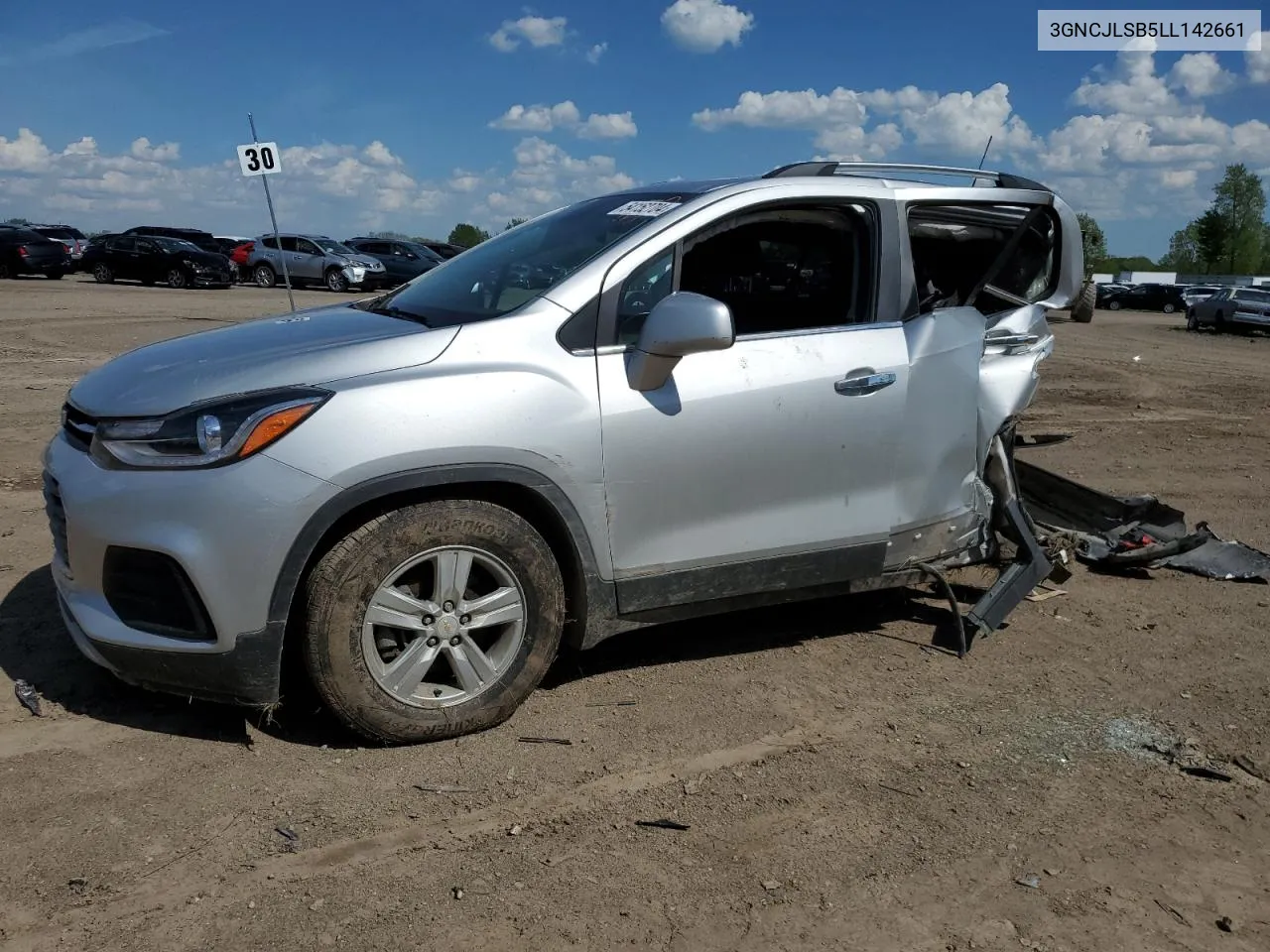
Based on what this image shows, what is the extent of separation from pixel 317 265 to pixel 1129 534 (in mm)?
28164

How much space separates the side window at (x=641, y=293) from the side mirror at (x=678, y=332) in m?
0.09

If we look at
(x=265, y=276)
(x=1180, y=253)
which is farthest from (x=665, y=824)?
(x=1180, y=253)

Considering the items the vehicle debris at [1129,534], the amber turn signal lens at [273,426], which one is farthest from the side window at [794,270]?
the vehicle debris at [1129,534]

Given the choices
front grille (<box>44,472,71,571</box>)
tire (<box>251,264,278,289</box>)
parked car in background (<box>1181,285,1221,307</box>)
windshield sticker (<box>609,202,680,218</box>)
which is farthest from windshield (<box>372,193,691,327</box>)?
parked car in background (<box>1181,285,1221,307</box>)

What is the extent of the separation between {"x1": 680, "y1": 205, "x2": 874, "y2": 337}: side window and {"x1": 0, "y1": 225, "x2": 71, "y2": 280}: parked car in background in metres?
30.9

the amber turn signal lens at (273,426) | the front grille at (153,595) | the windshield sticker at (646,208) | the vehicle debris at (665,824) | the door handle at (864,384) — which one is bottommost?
the vehicle debris at (665,824)

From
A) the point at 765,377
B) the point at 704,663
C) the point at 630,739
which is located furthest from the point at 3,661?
the point at 765,377

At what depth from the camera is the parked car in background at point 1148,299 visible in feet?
156

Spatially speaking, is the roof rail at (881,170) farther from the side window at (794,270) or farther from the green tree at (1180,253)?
the green tree at (1180,253)

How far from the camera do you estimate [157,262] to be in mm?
28969

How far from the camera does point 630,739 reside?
3.61m

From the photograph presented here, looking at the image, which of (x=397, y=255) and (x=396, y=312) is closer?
(x=396, y=312)

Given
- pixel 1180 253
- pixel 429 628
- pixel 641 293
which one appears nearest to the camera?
pixel 429 628

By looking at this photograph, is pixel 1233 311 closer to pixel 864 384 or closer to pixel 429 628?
pixel 864 384
